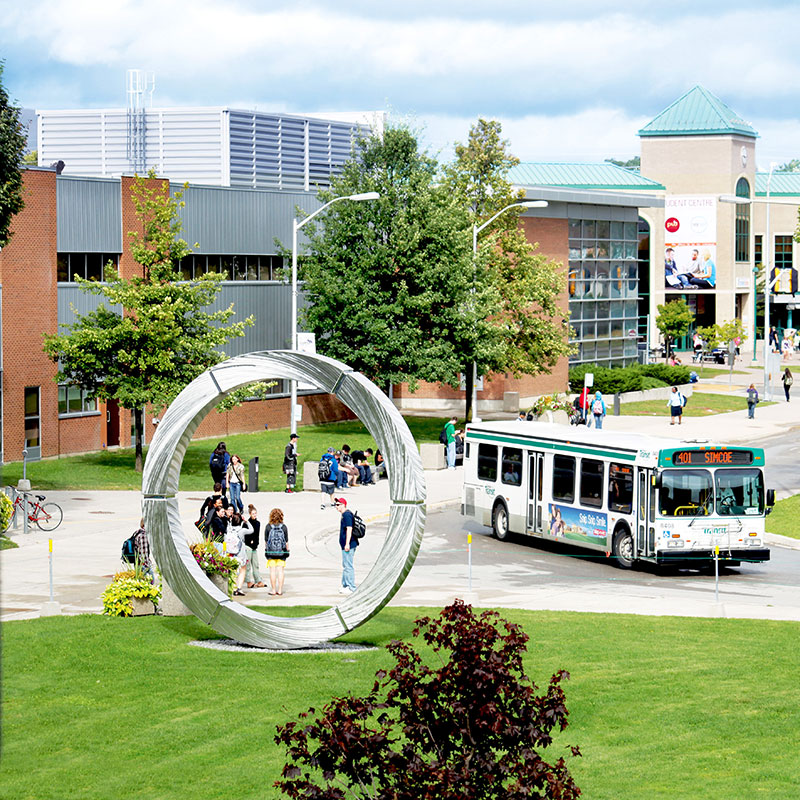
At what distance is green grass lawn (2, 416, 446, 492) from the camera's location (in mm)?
38469

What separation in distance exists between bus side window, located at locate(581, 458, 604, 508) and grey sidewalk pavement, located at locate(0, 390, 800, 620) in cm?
287

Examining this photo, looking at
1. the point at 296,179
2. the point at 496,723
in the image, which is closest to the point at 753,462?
the point at 496,723

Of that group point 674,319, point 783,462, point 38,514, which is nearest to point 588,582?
point 38,514

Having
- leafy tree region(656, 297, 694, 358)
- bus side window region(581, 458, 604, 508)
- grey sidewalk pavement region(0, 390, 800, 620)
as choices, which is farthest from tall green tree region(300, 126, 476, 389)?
leafy tree region(656, 297, 694, 358)

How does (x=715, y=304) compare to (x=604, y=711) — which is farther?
(x=715, y=304)

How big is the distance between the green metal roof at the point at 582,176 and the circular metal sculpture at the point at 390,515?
252ft

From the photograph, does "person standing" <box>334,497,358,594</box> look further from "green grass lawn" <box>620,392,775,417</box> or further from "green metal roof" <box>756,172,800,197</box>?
"green metal roof" <box>756,172,800,197</box>

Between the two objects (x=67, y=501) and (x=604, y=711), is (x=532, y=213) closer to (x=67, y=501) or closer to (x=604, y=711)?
(x=67, y=501)

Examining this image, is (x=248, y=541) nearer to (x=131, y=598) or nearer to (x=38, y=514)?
(x=131, y=598)

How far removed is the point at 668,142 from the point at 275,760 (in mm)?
94452

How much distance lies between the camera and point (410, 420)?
186 ft

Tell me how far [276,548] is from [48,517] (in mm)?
9802

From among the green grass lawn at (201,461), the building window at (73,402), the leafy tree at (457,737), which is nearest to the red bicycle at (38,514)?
the green grass lawn at (201,461)

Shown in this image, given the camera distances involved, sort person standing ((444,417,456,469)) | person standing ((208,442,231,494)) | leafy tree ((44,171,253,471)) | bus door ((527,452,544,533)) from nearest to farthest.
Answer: bus door ((527,452,544,533)) < person standing ((208,442,231,494)) < leafy tree ((44,171,253,471)) < person standing ((444,417,456,469))
